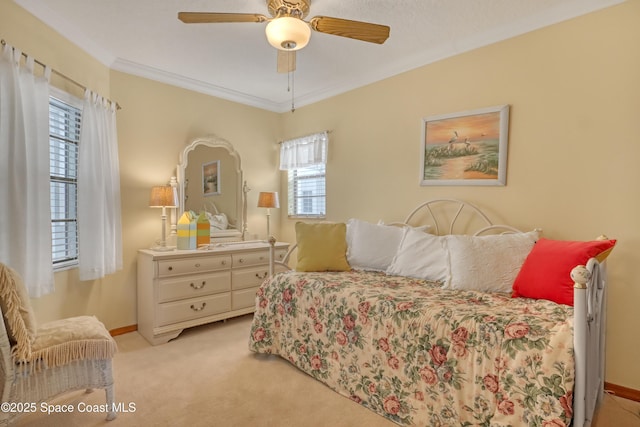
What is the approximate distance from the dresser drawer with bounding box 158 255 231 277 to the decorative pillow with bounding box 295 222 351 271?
2.93 feet

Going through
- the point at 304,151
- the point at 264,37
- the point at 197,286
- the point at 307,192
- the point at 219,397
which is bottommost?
the point at 219,397

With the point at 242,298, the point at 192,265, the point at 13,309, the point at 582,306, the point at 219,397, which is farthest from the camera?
the point at 242,298

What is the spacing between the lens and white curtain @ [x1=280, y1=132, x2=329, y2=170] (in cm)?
370

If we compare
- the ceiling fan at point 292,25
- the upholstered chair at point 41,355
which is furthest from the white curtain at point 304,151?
the upholstered chair at point 41,355

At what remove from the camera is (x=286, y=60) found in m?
2.22

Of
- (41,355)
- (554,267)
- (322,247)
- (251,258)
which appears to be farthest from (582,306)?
(251,258)

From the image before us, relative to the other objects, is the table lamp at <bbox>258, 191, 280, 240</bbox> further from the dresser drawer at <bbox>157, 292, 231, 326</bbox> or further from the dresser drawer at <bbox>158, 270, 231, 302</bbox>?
the dresser drawer at <bbox>157, 292, 231, 326</bbox>

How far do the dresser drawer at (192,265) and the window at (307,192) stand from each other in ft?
3.86

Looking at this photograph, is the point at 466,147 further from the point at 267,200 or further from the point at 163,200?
the point at 163,200

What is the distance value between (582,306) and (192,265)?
9.08 ft

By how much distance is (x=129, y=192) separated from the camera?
310cm

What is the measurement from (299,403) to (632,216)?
2254 mm

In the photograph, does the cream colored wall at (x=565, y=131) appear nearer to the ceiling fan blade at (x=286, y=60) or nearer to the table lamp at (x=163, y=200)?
the ceiling fan blade at (x=286, y=60)

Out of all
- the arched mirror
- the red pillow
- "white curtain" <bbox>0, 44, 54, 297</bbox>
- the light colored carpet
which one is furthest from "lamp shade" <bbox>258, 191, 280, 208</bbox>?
the red pillow
